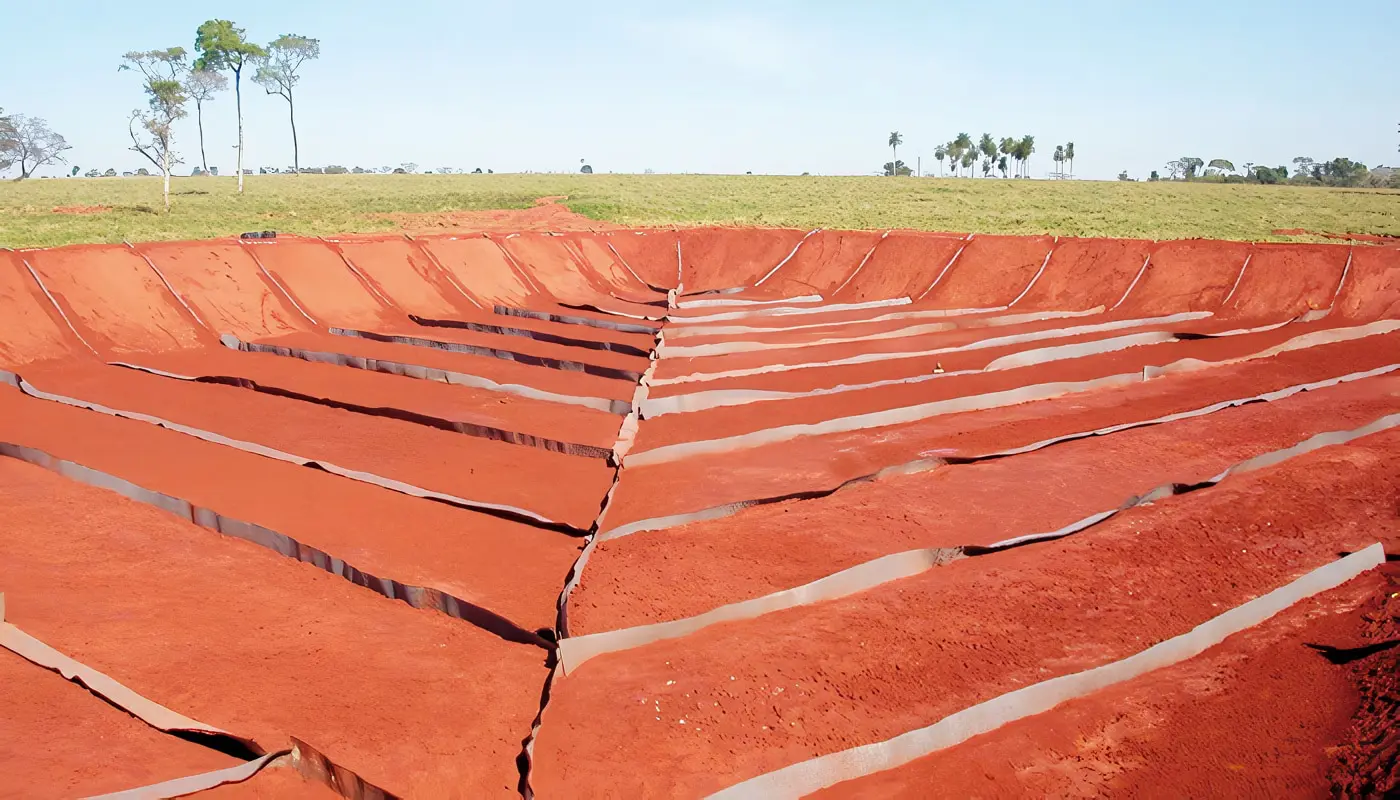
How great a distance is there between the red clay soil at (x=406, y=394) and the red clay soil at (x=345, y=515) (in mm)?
2399

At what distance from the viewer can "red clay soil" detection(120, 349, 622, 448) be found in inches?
472

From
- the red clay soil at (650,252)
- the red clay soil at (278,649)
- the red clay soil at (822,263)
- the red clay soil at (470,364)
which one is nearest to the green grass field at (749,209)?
the red clay soil at (650,252)

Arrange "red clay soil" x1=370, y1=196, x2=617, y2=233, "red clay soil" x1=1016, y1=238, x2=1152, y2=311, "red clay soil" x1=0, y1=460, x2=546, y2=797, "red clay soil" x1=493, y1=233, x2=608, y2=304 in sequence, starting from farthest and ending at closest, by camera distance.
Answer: "red clay soil" x1=370, y1=196, x2=617, y2=233
"red clay soil" x1=493, y1=233, x2=608, y2=304
"red clay soil" x1=1016, y1=238, x2=1152, y2=311
"red clay soil" x1=0, y1=460, x2=546, y2=797

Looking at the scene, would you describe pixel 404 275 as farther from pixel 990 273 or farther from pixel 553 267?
pixel 990 273

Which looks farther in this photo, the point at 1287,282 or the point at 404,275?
the point at 404,275

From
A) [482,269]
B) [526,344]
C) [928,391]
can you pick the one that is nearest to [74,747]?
[928,391]

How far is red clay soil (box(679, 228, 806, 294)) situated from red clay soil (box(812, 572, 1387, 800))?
18.2 m

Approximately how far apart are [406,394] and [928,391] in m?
7.15

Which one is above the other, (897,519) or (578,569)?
(897,519)

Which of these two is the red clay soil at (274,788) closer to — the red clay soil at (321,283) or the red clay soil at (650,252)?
the red clay soil at (321,283)

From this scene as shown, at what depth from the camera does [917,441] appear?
36.3 ft

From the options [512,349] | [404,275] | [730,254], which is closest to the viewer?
[512,349]

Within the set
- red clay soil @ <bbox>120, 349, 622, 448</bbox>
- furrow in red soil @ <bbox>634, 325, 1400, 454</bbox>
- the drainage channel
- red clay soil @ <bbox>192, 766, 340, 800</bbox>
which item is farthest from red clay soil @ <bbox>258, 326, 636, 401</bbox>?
red clay soil @ <bbox>192, 766, 340, 800</bbox>

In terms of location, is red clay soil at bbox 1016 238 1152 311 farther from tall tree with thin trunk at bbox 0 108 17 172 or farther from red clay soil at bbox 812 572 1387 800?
tall tree with thin trunk at bbox 0 108 17 172
